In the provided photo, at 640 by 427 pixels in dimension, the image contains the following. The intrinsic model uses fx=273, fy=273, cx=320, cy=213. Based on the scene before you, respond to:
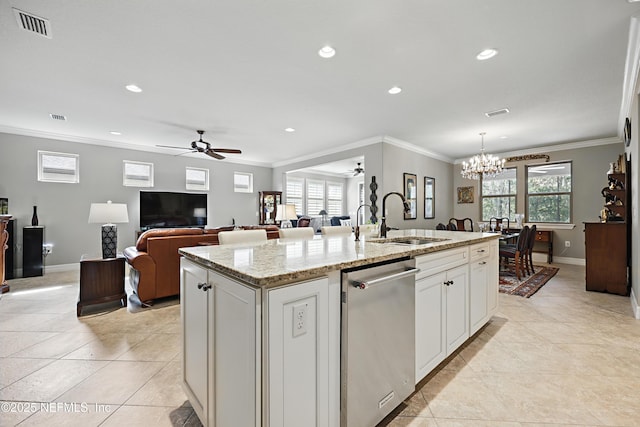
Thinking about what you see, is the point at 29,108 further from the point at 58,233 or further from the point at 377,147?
the point at 377,147

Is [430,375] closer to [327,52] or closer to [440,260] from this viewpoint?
[440,260]

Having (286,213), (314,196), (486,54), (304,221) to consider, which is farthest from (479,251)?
(314,196)

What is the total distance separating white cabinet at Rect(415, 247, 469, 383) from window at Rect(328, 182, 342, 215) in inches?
332

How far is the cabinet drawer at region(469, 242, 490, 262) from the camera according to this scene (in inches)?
93.4

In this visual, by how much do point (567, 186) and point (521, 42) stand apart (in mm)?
5492

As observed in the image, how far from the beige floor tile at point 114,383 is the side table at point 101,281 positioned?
1.55 meters

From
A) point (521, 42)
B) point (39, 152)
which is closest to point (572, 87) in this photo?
point (521, 42)

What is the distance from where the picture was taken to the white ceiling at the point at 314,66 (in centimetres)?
212

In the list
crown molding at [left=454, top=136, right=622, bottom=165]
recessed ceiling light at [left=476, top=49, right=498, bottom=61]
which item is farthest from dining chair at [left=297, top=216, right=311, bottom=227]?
recessed ceiling light at [left=476, top=49, right=498, bottom=61]

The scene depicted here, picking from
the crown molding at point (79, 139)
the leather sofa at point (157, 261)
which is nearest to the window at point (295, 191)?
the crown molding at point (79, 139)

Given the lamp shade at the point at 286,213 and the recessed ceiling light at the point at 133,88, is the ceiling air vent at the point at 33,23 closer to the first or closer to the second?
the recessed ceiling light at the point at 133,88

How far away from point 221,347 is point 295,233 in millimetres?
1592

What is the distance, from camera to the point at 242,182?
26.9 feet

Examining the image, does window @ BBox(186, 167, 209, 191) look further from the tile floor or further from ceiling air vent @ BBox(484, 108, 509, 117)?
ceiling air vent @ BBox(484, 108, 509, 117)
